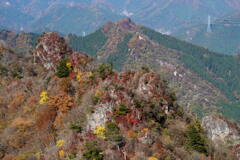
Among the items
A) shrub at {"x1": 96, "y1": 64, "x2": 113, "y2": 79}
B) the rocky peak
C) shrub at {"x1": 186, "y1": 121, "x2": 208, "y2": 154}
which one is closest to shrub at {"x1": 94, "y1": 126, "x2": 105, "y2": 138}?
shrub at {"x1": 186, "y1": 121, "x2": 208, "y2": 154}

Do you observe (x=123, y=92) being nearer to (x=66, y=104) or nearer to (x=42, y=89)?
(x=66, y=104)

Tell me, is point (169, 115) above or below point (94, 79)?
below

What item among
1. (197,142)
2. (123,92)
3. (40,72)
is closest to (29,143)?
(123,92)

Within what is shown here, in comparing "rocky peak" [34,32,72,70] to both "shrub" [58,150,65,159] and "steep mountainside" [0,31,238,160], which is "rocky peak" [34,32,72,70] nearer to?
"steep mountainside" [0,31,238,160]

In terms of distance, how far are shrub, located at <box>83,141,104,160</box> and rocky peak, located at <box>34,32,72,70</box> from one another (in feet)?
137

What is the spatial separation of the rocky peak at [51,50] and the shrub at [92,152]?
137 ft

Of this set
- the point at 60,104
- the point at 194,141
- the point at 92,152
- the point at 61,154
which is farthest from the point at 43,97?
the point at 194,141

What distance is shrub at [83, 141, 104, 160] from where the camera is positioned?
126ft

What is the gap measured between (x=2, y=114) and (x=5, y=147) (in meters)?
12.6

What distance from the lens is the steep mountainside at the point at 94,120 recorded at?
41.6 m

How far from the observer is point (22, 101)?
62.6 meters

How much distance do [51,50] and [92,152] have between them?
4897cm

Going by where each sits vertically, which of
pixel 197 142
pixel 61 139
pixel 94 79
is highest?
pixel 94 79

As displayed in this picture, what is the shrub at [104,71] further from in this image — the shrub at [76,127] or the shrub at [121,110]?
the shrub at [76,127]
